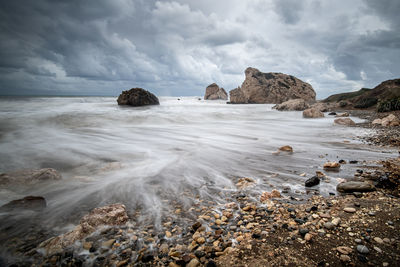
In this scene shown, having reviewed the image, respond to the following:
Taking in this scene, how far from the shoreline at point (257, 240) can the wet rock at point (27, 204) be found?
111 cm

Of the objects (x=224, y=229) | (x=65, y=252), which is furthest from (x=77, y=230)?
(x=224, y=229)

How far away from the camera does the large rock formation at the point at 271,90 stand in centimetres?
6103

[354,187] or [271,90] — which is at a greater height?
[271,90]

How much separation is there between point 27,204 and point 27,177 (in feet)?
3.29

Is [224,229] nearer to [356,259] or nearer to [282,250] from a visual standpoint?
[282,250]

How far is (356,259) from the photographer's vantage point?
5.12 ft

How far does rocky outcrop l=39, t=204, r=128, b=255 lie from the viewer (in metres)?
2.01

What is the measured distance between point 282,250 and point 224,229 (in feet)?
2.18

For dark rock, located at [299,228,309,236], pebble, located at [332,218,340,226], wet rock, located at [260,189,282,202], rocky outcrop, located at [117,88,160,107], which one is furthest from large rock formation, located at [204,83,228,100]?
dark rock, located at [299,228,309,236]

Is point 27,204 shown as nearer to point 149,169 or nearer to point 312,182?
point 149,169

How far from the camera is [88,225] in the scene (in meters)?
2.25

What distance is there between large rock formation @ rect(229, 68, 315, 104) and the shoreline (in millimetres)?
59875

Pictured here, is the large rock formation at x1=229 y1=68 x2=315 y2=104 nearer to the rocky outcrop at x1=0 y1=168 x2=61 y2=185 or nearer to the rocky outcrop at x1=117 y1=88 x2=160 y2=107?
the rocky outcrop at x1=117 y1=88 x2=160 y2=107

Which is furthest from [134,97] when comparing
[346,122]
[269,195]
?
[269,195]
